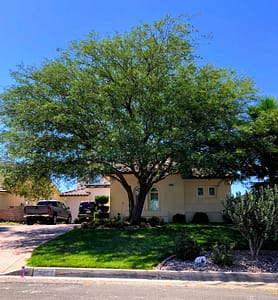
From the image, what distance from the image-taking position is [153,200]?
2514 centimetres

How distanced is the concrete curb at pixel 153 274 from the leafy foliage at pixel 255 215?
1.52 meters

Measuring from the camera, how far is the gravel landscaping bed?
Result: 988 cm

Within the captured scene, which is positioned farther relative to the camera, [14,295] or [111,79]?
[111,79]

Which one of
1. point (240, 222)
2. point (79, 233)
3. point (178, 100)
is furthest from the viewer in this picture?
point (79, 233)

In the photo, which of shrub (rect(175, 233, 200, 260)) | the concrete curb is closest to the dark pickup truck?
the concrete curb

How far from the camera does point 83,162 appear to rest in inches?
666

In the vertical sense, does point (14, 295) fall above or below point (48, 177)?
below

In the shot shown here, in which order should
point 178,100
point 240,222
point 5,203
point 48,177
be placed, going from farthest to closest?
point 5,203
point 48,177
point 178,100
point 240,222

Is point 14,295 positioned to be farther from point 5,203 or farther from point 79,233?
point 5,203

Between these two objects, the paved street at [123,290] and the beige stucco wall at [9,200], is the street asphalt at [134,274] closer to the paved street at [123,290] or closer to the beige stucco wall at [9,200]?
the paved street at [123,290]

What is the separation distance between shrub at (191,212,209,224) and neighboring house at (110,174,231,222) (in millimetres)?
534

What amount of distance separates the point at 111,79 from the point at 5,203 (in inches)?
884

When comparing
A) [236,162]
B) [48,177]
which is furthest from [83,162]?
[236,162]

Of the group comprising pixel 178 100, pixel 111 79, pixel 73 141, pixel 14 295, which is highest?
pixel 111 79
